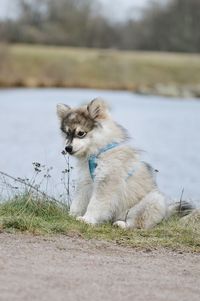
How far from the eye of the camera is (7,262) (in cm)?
652

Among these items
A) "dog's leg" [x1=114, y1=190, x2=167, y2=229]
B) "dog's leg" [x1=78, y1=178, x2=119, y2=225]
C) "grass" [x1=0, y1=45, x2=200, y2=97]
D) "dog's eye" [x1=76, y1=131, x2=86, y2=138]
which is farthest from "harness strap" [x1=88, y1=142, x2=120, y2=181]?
"grass" [x1=0, y1=45, x2=200, y2=97]

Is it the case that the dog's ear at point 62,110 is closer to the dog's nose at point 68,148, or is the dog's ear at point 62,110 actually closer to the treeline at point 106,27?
the dog's nose at point 68,148

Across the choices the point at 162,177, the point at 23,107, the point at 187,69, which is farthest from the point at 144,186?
the point at 187,69

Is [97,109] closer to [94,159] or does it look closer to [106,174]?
[94,159]

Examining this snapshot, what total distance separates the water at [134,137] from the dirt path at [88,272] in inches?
103

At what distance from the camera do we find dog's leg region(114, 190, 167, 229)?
29.3 feet

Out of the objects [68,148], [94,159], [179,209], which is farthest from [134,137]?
[68,148]

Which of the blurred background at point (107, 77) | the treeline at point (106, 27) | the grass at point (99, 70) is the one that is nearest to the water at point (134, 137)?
the blurred background at point (107, 77)

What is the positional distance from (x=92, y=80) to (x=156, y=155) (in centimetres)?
4424

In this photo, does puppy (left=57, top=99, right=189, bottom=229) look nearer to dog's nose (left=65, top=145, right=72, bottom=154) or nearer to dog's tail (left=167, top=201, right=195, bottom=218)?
dog's nose (left=65, top=145, right=72, bottom=154)

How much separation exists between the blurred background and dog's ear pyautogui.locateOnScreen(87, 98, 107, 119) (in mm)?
2418

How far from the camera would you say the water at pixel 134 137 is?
15750mm

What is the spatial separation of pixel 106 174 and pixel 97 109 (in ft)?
2.50

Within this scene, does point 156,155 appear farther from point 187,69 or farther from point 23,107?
point 187,69
